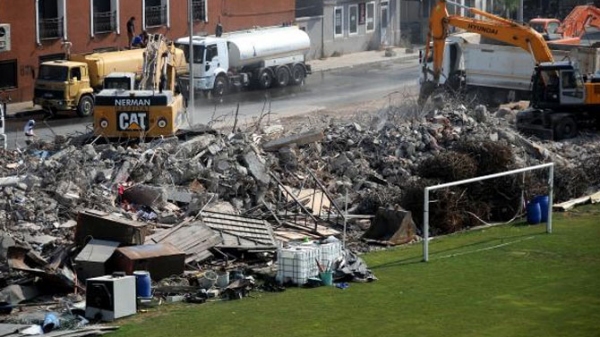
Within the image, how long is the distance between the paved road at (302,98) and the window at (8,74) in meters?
3.52

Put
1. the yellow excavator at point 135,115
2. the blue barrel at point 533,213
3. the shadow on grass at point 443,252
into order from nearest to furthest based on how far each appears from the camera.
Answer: the shadow on grass at point 443,252 → the blue barrel at point 533,213 → the yellow excavator at point 135,115

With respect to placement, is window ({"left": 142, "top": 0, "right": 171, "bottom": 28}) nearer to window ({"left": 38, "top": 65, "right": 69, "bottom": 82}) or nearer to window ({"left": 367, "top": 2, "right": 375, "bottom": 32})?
window ({"left": 38, "top": 65, "right": 69, "bottom": 82})

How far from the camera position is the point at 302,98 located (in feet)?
177

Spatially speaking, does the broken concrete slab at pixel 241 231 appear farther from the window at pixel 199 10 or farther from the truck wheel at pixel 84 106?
the window at pixel 199 10

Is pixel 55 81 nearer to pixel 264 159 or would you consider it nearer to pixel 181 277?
pixel 264 159

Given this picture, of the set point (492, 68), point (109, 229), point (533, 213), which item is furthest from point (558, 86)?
point (109, 229)

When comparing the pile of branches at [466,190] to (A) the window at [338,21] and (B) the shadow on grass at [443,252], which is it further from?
(A) the window at [338,21]

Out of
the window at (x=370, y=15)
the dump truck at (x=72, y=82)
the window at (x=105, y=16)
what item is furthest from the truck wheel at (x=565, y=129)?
the window at (x=370, y=15)

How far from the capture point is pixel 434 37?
47.5 meters

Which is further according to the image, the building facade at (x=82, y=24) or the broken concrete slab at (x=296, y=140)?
the building facade at (x=82, y=24)

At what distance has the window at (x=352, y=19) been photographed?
224 ft

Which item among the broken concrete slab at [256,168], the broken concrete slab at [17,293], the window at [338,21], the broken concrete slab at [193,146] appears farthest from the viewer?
the window at [338,21]

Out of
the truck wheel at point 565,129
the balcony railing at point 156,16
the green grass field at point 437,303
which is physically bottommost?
the green grass field at point 437,303

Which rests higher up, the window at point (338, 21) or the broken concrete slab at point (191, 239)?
the window at point (338, 21)
